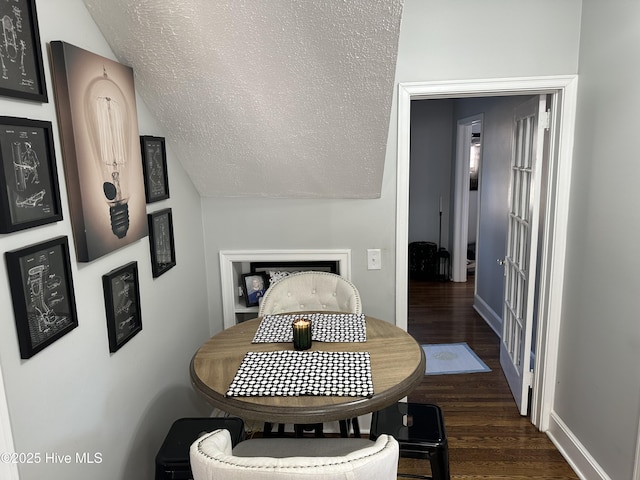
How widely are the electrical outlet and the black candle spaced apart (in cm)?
85

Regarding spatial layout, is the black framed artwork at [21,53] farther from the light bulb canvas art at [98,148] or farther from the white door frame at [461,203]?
the white door frame at [461,203]

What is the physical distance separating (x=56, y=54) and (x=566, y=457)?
2865 millimetres

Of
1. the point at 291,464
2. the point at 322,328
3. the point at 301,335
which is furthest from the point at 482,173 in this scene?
the point at 291,464

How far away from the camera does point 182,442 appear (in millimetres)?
1594

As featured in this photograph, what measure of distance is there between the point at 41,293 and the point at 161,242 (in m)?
0.80

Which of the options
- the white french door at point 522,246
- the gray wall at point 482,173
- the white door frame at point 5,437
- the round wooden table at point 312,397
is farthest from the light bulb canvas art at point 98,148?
the gray wall at point 482,173

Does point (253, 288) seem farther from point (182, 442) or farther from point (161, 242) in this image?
point (182, 442)

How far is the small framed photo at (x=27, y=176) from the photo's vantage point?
3.39ft

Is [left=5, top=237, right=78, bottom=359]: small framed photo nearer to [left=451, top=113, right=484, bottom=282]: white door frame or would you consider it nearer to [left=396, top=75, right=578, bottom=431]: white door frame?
[left=396, top=75, right=578, bottom=431]: white door frame

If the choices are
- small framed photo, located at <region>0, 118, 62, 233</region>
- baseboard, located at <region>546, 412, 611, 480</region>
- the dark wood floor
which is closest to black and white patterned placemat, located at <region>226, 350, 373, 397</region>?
small framed photo, located at <region>0, 118, 62, 233</region>

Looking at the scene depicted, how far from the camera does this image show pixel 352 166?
213cm

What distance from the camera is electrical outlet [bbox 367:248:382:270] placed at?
248cm

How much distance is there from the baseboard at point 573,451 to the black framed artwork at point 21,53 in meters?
2.66

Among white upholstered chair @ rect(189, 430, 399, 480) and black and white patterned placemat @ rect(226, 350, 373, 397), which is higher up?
white upholstered chair @ rect(189, 430, 399, 480)
